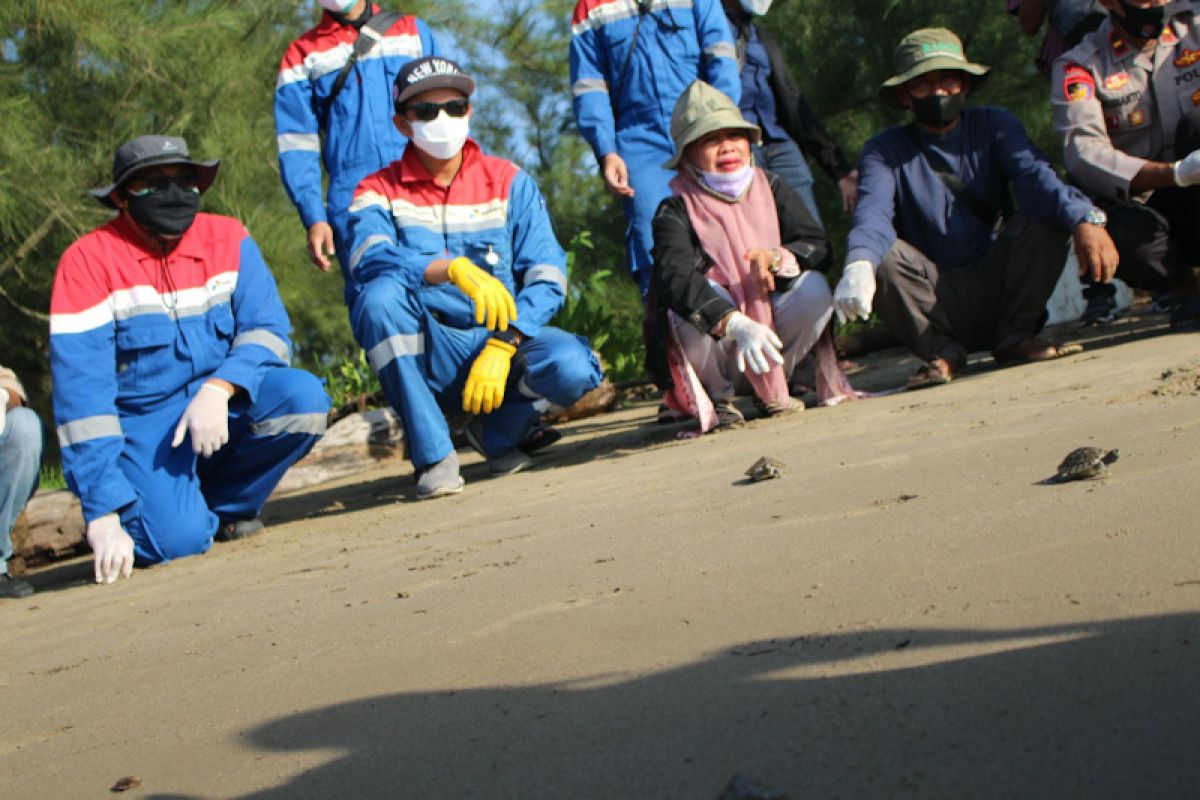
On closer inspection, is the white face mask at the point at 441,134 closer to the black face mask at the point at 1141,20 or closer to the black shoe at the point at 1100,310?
the black face mask at the point at 1141,20

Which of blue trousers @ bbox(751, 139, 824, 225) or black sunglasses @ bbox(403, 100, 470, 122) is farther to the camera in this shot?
blue trousers @ bbox(751, 139, 824, 225)

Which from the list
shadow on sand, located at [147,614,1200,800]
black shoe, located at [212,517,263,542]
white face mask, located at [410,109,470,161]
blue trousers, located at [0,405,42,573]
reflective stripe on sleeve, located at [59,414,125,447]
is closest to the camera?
shadow on sand, located at [147,614,1200,800]

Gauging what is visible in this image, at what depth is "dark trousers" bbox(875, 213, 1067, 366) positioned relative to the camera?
190 inches

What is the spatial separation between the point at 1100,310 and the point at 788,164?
1564mm

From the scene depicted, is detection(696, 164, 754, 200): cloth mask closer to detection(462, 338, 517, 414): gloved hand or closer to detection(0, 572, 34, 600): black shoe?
detection(462, 338, 517, 414): gloved hand

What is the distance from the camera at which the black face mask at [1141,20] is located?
15.4 feet

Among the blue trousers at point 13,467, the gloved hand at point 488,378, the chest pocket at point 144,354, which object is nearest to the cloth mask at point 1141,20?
the gloved hand at point 488,378

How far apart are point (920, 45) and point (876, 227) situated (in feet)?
2.28

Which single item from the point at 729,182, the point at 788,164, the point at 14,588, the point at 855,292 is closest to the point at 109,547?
the point at 14,588

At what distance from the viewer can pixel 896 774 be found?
4.56ft

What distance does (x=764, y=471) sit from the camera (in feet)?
11.0

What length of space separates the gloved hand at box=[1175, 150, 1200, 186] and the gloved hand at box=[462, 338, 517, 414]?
2.32 m

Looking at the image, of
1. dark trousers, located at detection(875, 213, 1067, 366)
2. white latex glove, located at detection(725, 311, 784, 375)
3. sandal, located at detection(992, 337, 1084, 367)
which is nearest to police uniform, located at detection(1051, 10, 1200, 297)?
dark trousers, located at detection(875, 213, 1067, 366)

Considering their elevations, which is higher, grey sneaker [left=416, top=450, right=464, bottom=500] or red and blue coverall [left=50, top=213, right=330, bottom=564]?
red and blue coverall [left=50, top=213, right=330, bottom=564]
